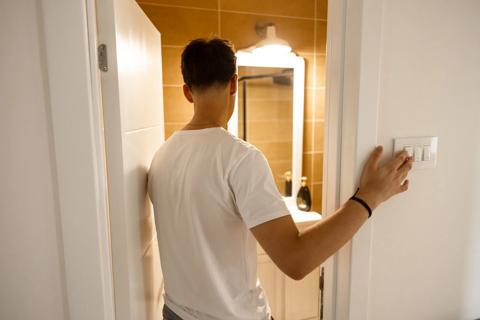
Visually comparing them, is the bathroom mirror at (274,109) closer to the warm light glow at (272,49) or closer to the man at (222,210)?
the warm light glow at (272,49)

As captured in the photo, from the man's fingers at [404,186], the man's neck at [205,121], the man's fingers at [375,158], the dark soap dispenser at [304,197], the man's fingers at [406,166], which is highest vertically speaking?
the man's neck at [205,121]

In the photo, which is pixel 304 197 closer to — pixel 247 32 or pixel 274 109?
pixel 274 109

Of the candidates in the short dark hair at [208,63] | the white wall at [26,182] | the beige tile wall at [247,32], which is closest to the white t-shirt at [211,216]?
the short dark hair at [208,63]

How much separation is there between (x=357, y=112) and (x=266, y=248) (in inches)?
16.3

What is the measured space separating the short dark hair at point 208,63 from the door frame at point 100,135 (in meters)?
0.30

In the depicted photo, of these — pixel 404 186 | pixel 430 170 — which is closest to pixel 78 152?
pixel 404 186

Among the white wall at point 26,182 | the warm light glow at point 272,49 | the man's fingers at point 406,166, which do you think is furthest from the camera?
the warm light glow at point 272,49

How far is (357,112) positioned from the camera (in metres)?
0.77

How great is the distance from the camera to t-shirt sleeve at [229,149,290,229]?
73 centimetres

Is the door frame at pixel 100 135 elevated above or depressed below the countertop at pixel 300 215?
above

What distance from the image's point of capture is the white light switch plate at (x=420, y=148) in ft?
2.73

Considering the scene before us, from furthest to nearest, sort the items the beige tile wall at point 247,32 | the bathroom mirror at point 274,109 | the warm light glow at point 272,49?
the bathroom mirror at point 274,109, the warm light glow at point 272,49, the beige tile wall at point 247,32

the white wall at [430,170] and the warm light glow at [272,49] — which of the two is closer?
the white wall at [430,170]

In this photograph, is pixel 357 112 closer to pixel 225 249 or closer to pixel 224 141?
pixel 224 141
